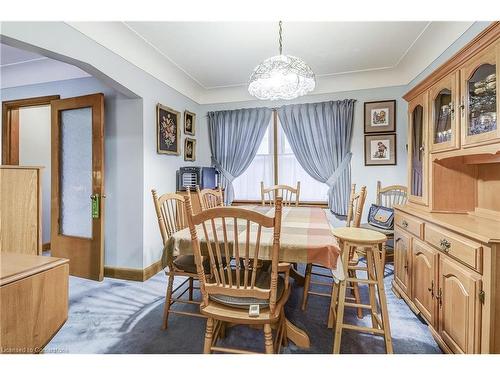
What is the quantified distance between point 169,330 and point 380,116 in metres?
3.50

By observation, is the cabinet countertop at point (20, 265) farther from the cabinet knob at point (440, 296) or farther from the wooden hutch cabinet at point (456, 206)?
the cabinet knob at point (440, 296)

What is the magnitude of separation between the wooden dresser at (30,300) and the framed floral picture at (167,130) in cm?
214

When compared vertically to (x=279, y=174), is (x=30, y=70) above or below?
above

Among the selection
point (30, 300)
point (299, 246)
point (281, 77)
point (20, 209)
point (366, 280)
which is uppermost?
point (281, 77)

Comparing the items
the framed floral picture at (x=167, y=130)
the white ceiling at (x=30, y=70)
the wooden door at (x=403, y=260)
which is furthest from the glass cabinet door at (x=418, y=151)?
the white ceiling at (x=30, y=70)

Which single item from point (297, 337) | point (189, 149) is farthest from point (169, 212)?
point (189, 149)

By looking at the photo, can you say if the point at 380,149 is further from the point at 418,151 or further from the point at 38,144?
the point at 38,144

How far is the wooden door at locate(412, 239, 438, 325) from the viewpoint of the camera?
5.43 feet

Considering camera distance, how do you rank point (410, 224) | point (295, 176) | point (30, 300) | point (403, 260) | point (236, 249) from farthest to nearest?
point (295, 176), point (403, 260), point (410, 224), point (236, 249), point (30, 300)

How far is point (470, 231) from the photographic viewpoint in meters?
1.33

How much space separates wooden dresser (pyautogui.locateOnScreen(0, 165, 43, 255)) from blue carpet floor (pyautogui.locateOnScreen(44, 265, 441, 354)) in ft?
2.29

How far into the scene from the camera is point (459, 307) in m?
1.39
